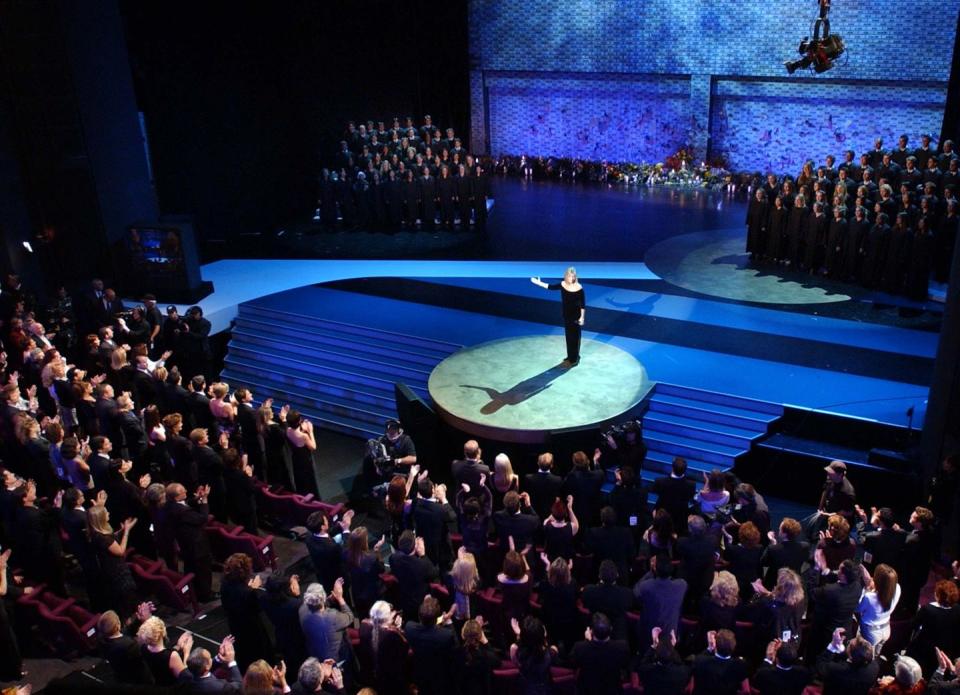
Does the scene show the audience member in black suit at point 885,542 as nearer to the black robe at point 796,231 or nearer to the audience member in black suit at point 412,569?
the audience member in black suit at point 412,569

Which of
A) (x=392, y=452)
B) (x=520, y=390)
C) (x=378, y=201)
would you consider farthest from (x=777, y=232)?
(x=392, y=452)


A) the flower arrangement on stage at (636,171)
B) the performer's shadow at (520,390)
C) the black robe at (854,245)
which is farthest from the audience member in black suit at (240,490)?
the flower arrangement on stage at (636,171)

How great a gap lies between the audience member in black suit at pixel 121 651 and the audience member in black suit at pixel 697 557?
3710 millimetres

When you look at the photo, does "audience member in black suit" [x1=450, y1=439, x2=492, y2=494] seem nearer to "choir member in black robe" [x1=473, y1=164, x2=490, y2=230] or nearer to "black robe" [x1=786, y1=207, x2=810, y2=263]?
"black robe" [x1=786, y1=207, x2=810, y2=263]

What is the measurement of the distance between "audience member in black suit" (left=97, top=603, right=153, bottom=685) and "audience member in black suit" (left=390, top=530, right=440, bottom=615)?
175cm

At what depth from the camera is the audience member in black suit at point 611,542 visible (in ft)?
21.4

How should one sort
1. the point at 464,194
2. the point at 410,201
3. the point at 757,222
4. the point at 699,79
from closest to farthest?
1. the point at 757,222
2. the point at 464,194
3. the point at 410,201
4. the point at 699,79

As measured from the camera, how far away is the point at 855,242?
12.5 meters

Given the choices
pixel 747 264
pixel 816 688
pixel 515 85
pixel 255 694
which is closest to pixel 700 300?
pixel 747 264

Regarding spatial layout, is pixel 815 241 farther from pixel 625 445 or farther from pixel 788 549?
pixel 788 549

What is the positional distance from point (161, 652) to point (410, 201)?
40.3ft

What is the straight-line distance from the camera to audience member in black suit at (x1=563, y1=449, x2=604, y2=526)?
7.41m

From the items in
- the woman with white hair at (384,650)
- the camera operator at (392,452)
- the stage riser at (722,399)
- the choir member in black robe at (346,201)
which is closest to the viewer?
the woman with white hair at (384,650)

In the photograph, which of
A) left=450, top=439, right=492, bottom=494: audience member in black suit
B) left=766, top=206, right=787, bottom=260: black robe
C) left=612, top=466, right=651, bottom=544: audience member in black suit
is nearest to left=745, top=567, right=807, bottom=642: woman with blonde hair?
left=612, top=466, right=651, bottom=544: audience member in black suit
